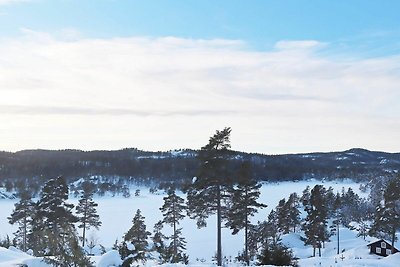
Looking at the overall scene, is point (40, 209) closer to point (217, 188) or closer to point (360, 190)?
point (217, 188)

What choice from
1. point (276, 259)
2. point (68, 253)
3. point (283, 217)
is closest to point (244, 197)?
point (276, 259)

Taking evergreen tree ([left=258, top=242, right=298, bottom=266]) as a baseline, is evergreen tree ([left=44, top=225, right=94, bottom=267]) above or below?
above

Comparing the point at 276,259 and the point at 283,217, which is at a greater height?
the point at 276,259

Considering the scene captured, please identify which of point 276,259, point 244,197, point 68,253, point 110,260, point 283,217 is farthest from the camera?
point 283,217

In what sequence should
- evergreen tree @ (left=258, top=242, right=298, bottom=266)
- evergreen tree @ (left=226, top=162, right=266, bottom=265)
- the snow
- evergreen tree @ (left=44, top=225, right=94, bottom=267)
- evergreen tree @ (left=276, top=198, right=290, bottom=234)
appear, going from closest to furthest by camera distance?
evergreen tree @ (left=44, top=225, right=94, bottom=267)
the snow
evergreen tree @ (left=258, top=242, right=298, bottom=266)
evergreen tree @ (left=226, top=162, right=266, bottom=265)
evergreen tree @ (left=276, top=198, right=290, bottom=234)

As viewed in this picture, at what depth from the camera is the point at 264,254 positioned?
18.9 meters

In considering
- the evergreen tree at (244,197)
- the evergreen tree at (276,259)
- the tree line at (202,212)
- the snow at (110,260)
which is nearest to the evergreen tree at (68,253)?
the tree line at (202,212)

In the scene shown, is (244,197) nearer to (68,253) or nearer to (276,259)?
(276,259)

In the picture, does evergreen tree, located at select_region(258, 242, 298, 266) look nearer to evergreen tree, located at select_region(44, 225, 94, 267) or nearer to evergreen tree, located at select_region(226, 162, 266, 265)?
evergreen tree, located at select_region(44, 225, 94, 267)

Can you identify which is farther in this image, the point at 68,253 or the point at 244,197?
the point at 244,197

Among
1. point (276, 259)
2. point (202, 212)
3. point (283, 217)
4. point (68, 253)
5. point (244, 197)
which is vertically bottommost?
point (283, 217)

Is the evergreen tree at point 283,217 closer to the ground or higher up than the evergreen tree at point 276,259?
closer to the ground

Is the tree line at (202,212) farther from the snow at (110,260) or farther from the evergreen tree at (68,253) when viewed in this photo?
the snow at (110,260)

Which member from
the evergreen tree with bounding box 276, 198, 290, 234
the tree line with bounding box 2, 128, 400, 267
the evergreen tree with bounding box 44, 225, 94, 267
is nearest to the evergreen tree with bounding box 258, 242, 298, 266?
the tree line with bounding box 2, 128, 400, 267
